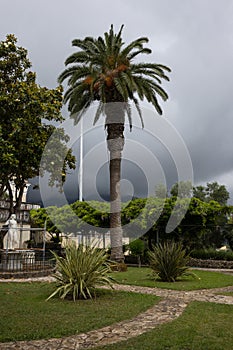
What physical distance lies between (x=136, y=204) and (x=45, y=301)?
1542cm

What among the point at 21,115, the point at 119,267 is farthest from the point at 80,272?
the point at 21,115

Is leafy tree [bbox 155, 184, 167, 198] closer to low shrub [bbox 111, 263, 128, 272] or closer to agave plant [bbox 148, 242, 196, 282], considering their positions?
low shrub [bbox 111, 263, 128, 272]

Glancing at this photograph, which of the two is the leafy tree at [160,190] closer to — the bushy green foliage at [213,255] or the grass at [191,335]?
the bushy green foliage at [213,255]

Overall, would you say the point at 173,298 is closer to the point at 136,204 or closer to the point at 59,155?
→ the point at 59,155

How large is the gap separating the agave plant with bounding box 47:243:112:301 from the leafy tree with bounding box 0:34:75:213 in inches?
337

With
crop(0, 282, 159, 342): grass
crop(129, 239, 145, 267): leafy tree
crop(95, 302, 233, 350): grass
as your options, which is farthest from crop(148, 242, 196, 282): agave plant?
crop(129, 239, 145, 267): leafy tree

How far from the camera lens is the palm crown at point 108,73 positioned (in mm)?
17906

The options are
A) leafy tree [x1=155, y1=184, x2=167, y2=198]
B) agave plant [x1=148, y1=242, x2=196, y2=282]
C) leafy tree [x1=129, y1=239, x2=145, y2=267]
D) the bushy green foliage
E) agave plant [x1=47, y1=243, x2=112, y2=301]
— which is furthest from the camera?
leafy tree [x1=155, y1=184, x2=167, y2=198]

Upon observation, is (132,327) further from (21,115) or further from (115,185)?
(21,115)

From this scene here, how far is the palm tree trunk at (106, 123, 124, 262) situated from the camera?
1792 cm

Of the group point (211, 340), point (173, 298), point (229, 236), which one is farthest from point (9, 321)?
point (229, 236)

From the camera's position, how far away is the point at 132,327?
6113mm

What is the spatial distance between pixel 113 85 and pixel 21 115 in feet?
15.9

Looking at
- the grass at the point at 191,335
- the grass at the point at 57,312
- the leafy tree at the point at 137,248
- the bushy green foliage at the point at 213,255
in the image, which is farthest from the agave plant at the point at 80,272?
the leafy tree at the point at 137,248
